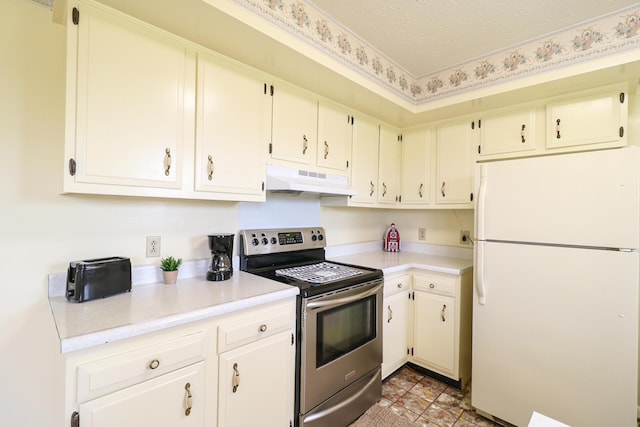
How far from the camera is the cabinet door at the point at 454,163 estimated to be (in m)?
2.37

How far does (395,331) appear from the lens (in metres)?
2.21

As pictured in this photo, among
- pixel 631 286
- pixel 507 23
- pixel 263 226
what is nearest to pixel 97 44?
pixel 263 226

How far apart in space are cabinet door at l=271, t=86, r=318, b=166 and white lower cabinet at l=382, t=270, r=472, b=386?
1.14 meters

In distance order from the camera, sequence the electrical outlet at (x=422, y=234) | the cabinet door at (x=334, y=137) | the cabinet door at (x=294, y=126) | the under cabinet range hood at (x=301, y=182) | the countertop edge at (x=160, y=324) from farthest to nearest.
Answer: the electrical outlet at (x=422, y=234) → the cabinet door at (x=334, y=137) → the cabinet door at (x=294, y=126) → the under cabinet range hood at (x=301, y=182) → the countertop edge at (x=160, y=324)

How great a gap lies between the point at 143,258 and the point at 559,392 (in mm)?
2426

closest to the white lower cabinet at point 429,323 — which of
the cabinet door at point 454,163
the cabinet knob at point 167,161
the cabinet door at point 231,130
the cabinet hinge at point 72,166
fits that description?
the cabinet door at point 454,163

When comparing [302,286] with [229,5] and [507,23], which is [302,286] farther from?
[507,23]

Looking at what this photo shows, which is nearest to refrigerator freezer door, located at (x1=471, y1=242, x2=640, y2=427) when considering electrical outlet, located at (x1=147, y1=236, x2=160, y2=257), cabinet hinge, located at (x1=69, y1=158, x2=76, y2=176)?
electrical outlet, located at (x1=147, y1=236, x2=160, y2=257)

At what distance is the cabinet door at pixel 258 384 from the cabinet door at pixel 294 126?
1107 mm

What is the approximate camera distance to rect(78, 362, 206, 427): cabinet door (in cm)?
92

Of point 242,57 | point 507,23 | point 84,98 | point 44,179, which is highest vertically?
point 507,23

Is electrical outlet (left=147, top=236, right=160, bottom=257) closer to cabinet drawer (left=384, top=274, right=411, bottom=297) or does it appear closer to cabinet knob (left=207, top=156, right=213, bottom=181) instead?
cabinet knob (left=207, top=156, right=213, bottom=181)

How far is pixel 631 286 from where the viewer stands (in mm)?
1388

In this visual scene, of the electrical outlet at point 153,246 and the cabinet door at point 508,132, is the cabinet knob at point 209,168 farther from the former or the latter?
the cabinet door at point 508,132
